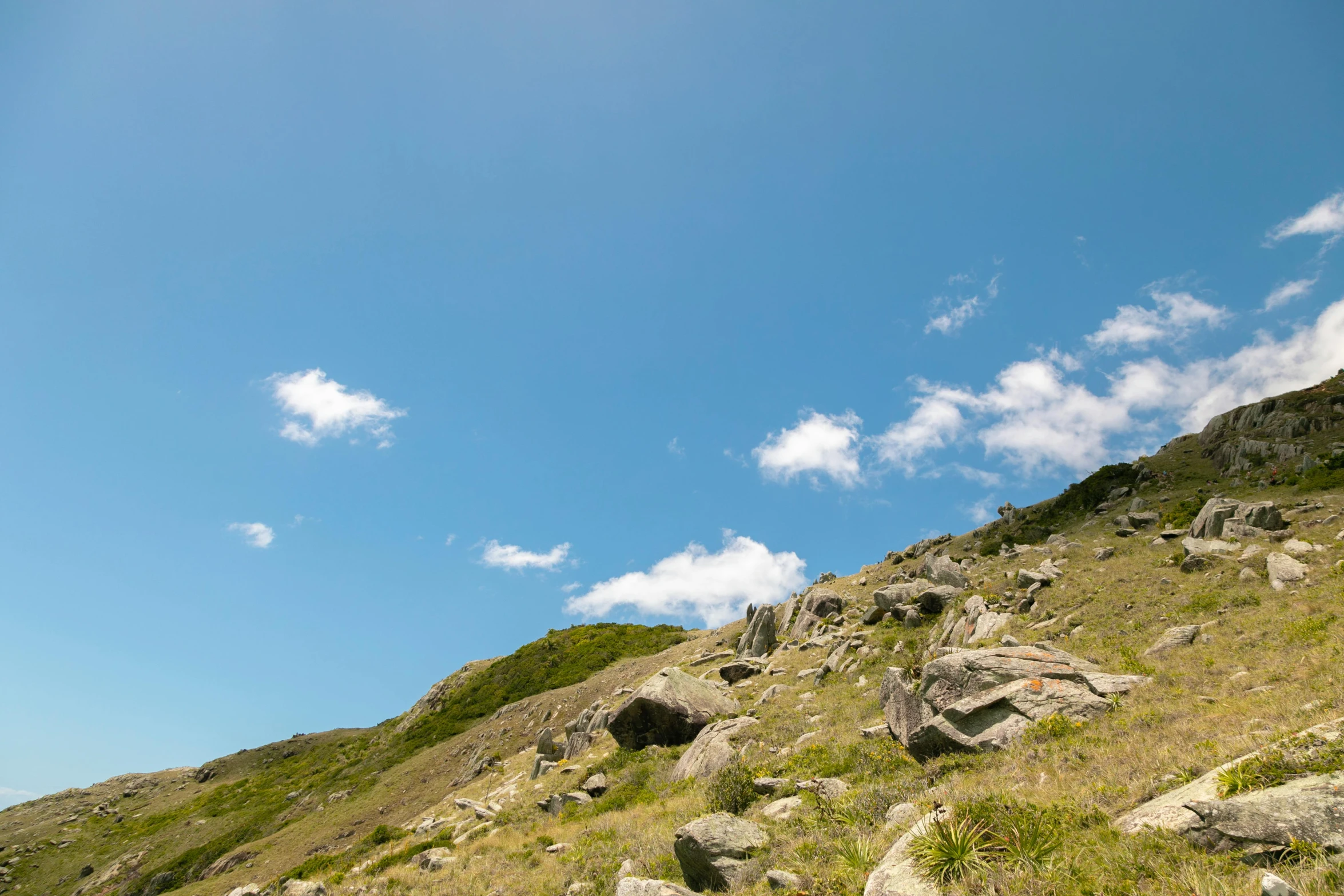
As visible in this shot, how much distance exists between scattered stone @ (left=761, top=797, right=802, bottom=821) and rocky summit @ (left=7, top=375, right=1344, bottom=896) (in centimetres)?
12

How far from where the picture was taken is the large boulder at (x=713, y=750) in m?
23.1

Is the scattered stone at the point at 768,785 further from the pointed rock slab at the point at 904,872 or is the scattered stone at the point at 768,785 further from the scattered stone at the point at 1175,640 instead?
the scattered stone at the point at 1175,640

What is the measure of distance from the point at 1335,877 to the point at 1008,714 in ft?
33.1

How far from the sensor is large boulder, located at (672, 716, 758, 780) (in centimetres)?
2311

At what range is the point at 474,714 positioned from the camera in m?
76.1

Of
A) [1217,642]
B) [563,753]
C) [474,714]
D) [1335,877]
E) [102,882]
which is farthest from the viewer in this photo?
[474,714]

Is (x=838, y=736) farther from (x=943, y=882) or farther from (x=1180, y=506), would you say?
(x=1180, y=506)

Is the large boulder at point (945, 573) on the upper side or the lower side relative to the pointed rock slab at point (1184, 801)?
upper

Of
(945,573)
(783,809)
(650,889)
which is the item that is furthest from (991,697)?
(945,573)

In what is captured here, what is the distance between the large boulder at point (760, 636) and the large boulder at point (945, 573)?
44.1ft

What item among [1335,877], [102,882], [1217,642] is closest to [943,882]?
[1335,877]

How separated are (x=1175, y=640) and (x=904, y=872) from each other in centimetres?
1668

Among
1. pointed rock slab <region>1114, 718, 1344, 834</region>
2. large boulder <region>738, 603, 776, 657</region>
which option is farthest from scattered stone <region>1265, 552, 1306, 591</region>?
large boulder <region>738, 603, 776, 657</region>

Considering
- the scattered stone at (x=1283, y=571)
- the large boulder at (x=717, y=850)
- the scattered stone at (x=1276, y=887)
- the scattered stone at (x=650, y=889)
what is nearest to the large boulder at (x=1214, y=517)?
the scattered stone at (x=1283, y=571)
